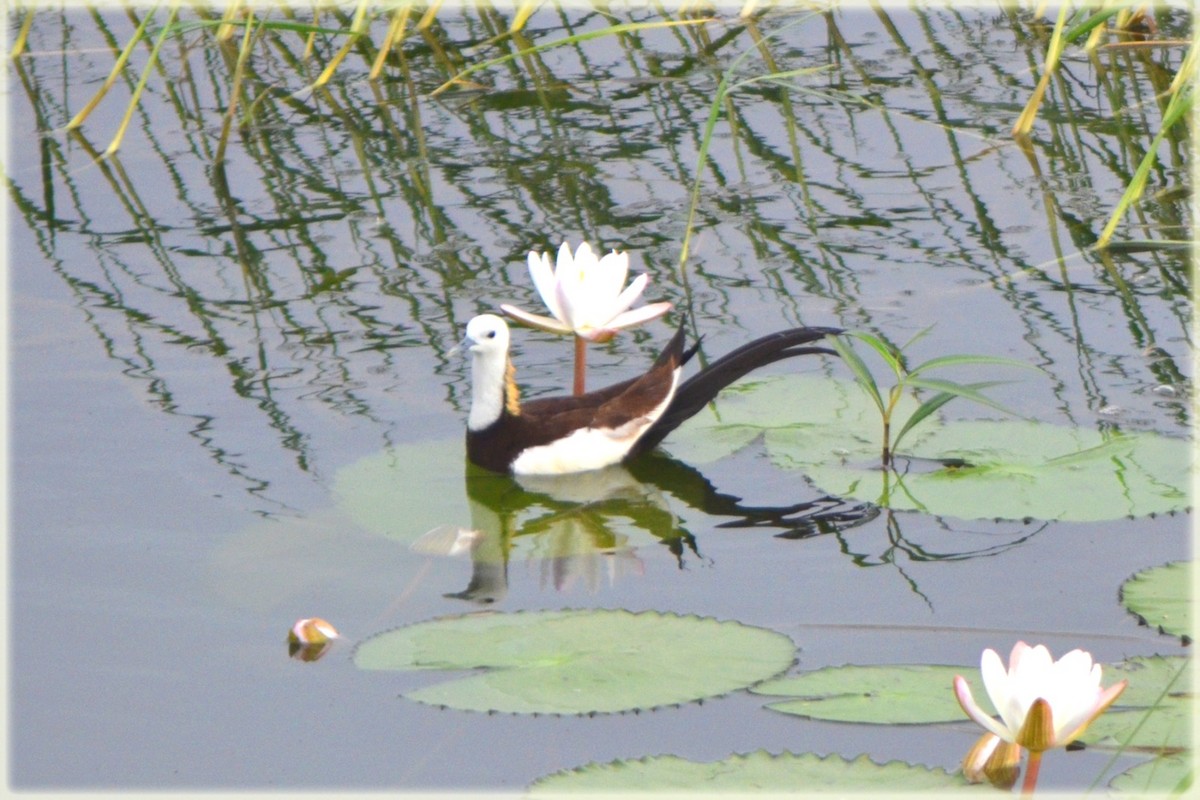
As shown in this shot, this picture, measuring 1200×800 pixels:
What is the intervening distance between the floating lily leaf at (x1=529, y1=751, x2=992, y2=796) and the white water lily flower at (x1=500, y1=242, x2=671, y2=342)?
1874 mm

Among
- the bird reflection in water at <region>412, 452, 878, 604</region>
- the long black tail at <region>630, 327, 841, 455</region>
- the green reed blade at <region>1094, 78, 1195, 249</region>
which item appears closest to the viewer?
the bird reflection in water at <region>412, 452, 878, 604</region>

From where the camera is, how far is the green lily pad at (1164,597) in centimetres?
354

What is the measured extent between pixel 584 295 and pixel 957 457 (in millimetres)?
1200

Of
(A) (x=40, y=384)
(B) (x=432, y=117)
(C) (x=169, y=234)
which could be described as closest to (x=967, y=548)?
(A) (x=40, y=384)

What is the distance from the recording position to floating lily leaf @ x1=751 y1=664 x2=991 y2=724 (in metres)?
3.15

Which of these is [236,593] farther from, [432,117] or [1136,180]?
[432,117]

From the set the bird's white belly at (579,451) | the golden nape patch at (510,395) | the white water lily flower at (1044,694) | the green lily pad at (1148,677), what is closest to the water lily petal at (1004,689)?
the white water lily flower at (1044,694)

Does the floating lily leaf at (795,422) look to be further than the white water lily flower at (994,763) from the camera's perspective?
Yes

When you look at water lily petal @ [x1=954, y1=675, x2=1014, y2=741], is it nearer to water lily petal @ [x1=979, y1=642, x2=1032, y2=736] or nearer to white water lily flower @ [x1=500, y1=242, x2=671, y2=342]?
water lily petal @ [x1=979, y1=642, x2=1032, y2=736]

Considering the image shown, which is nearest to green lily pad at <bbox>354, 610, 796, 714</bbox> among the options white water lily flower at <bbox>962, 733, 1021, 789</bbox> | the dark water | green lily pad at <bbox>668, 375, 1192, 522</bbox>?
the dark water

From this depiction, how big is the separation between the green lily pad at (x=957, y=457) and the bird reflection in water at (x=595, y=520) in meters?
0.12

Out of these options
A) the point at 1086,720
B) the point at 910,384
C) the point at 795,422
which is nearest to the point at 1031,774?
the point at 1086,720

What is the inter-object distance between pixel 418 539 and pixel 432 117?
4.00 meters

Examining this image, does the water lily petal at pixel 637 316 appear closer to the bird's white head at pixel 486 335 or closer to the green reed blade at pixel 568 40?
the bird's white head at pixel 486 335
